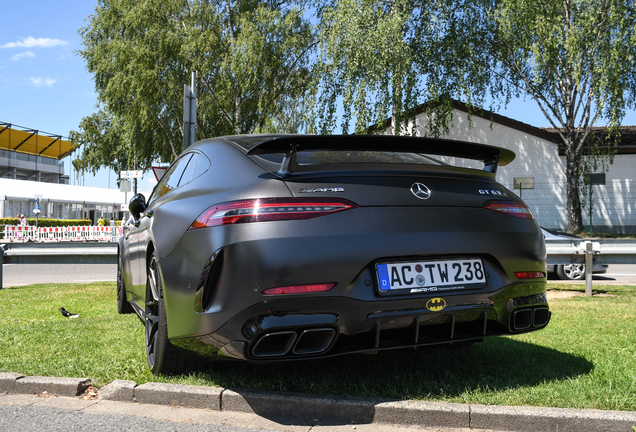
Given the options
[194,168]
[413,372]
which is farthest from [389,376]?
[194,168]

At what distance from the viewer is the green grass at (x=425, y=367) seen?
3219 millimetres

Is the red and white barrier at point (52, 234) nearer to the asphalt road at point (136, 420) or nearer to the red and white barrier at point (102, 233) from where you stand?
the red and white barrier at point (102, 233)

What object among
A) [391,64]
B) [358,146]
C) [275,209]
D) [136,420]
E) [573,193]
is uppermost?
[391,64]

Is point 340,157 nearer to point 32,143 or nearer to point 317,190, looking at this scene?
point 317,190

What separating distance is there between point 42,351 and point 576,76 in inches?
820

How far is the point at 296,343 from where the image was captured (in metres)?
2.81

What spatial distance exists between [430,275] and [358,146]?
2.60 feet

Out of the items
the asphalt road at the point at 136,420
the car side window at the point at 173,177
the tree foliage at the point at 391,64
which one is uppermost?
the tree foliage at the point at 391,64

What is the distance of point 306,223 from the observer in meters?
2.81

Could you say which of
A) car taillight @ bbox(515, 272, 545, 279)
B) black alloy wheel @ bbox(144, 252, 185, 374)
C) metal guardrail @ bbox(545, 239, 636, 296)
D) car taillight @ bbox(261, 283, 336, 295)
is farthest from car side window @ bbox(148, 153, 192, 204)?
metal guardrail @ bbox(545, 239, 636, 296)

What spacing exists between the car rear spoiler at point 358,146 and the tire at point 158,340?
1137 mm

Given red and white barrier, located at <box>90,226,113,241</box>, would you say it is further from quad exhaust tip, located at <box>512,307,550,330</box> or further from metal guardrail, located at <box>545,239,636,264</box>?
quad exhaust tip, located at <box>512,307,550,330</box>

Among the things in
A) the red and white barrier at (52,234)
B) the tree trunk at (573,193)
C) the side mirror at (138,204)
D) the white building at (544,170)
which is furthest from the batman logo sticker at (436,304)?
the red and white barrier at (52,234)

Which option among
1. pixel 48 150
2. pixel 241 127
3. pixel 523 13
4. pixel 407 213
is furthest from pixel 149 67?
pixel 48 150
